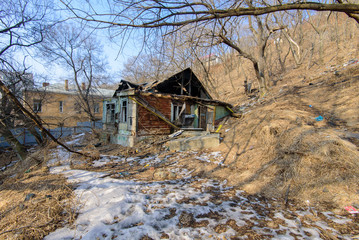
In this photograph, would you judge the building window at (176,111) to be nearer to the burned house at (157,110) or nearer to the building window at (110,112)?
the burned house at (157,110)

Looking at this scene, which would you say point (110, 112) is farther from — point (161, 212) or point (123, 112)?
point (161, 212)

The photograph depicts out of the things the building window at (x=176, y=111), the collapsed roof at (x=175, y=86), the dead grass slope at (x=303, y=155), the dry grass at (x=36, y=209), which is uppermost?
the collapsed roof at (x=175, y=86)

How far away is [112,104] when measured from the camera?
13.5 metres

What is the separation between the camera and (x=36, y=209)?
3.14 m

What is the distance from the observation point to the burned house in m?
10.7

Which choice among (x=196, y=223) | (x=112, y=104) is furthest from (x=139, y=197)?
(x=112, y=104)

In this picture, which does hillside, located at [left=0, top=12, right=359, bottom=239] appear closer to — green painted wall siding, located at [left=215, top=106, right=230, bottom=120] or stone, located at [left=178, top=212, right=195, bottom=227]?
stone, located at [left=178, top=212, right=195, bottom=227]

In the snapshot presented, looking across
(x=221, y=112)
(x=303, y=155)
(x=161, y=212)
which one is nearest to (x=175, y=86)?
(x=221, y=112)

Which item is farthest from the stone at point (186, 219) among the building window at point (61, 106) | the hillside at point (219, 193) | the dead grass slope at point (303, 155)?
the building window at point (61, 106)

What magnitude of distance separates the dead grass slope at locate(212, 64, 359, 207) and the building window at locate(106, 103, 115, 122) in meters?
9.10

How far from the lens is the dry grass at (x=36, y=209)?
101 inches

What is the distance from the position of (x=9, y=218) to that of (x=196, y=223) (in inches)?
124

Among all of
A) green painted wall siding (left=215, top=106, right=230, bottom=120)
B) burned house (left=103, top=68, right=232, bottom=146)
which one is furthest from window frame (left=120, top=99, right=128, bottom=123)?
green painted wall siding (left=215, top=106, right=230, bottom=120)

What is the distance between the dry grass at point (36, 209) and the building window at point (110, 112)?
9093mm
